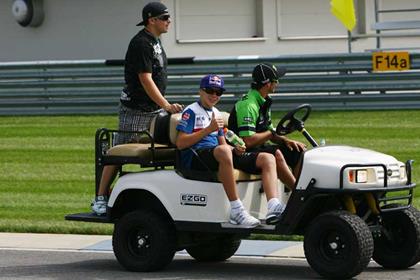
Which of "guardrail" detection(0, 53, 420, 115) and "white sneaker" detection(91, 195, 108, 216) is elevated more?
"guardrail" detection(0, 53, 420, 115)

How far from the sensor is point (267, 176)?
31.1 feet

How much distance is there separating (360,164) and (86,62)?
13364 millimetres

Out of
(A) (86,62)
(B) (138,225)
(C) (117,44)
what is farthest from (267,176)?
(C) (117,44)

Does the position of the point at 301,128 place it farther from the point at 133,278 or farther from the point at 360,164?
the point at 133,278

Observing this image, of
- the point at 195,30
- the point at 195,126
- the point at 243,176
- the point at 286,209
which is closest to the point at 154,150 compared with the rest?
the point at 195,126

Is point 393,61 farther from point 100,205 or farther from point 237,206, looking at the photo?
point 237,206

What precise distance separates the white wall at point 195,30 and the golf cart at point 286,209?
16.4m

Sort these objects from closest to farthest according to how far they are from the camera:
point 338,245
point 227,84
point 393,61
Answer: point 338,245 < point 393,61 < point 227,84

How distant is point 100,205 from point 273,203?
5.56ft

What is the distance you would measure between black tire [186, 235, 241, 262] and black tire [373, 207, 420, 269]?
1340 mm

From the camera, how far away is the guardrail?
65.9 ft

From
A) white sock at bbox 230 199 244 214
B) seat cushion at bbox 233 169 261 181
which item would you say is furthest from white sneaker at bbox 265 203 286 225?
Answer: seat cushion at bbox 233 169 261 181

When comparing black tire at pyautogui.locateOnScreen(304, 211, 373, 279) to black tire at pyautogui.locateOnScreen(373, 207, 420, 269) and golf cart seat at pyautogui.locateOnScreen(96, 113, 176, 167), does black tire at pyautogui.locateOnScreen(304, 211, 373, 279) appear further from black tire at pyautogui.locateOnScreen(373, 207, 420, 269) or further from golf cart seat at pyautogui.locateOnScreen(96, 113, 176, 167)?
golf cart seat at pyautogui.locateOnScreen(96, 113, 176, 167)

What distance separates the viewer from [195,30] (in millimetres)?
27172
